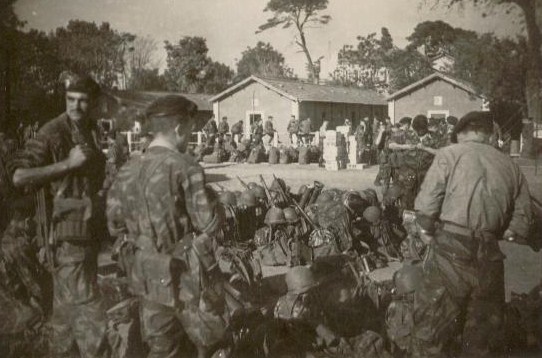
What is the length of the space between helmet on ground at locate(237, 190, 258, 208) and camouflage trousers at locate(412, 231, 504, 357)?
3815 millimetres

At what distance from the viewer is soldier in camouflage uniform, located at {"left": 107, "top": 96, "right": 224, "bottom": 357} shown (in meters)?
3.04

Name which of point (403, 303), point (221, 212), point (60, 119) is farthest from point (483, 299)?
point (60, 119)

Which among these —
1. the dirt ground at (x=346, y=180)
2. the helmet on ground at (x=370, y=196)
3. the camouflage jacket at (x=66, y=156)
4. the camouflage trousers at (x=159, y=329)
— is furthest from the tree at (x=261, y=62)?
the camouflage trousers at (x=159, y=329)

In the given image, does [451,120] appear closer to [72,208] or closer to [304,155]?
[72,208]

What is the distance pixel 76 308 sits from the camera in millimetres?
3594

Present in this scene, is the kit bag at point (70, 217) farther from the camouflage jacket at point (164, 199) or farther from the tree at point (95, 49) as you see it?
the tree at point (95, 49)

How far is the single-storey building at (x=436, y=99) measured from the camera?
19.1ft

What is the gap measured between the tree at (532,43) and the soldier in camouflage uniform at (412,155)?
0.89 metres

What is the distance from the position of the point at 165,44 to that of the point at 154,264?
2.97m

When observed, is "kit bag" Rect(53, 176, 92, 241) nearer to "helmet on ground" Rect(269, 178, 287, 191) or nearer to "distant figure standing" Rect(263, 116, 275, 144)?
"helmet on ground" Rect(269, 178, 287, 191)

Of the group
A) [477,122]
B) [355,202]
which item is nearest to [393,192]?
[355,202]

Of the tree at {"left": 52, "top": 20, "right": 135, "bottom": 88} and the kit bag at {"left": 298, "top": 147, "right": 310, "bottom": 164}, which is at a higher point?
the tree at {"left": 52, "top": 20, "right": 135, "bottom": 88}

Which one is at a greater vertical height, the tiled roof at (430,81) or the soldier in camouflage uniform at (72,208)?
the tiled roof at (430,81)

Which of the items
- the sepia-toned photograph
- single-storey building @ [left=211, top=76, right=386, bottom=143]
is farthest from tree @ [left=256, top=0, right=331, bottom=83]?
single-storey building @ [left=211, top=76, right=386, bottom=143]
